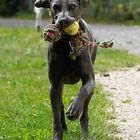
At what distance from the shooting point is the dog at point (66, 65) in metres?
5.54

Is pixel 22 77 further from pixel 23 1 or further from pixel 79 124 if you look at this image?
pixel 23 1

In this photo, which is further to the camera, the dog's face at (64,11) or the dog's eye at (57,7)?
the dog's eye at (57,7)

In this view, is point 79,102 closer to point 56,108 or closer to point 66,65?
point 66,65

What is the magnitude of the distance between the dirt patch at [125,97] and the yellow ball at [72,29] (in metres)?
1.61

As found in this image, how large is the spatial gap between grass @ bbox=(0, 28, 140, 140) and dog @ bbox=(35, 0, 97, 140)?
55 cm

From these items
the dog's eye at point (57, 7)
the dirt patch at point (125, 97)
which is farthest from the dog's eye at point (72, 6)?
the dirt patch at point (125, 97)

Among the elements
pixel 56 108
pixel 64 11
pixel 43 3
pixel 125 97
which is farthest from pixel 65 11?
pixel 125 97

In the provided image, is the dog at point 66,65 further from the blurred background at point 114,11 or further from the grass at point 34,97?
the blurred background at point 114,11

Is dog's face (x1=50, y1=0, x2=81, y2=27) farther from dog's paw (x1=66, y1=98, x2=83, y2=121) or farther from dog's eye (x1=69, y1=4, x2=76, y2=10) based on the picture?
dog's paw (x1=66, y1=98, x2=83, y2=121)

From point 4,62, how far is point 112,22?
1410 cm

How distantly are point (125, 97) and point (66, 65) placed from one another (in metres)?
3.68

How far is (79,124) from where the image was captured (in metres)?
7.05

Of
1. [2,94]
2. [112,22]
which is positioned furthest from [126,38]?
[2,94]

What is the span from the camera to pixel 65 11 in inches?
219
